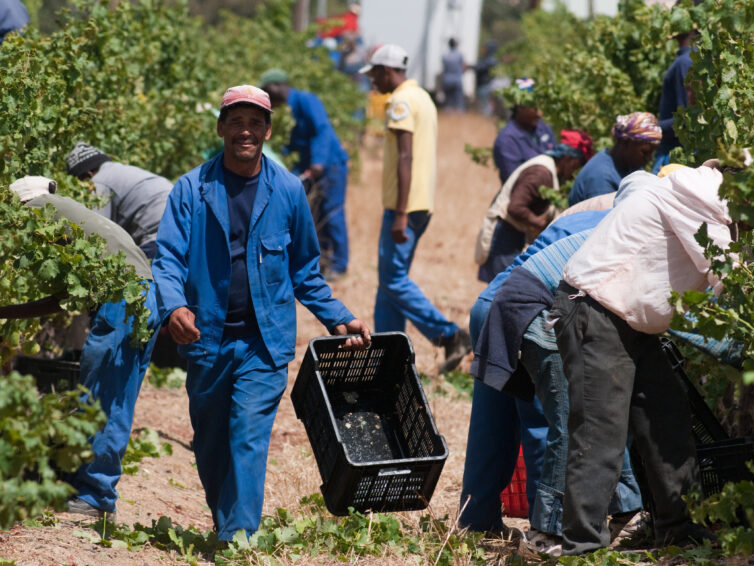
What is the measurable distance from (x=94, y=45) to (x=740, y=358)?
14.8ft

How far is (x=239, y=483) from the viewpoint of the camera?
188 inches

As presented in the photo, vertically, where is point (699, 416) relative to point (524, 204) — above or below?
below

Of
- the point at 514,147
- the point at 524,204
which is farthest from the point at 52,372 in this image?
the point at 514,147

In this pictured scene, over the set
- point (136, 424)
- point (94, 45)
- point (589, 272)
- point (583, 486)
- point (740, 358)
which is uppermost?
point (94, 45)

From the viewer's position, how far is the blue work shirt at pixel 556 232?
16.4 ft

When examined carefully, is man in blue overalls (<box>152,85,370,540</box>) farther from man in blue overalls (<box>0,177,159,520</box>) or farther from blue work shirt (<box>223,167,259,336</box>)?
man in blue overalls (<box>0,177,159,520</box>)

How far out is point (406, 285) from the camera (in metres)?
8.34

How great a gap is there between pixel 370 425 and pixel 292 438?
211 cm

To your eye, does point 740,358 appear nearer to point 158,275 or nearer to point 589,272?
point 589,272

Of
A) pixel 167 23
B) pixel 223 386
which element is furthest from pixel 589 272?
pixel 167 23

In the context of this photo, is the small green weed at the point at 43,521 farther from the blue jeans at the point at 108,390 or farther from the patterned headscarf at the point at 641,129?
the patterned headscarf at the point at 641,129

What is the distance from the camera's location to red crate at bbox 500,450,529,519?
5500mm

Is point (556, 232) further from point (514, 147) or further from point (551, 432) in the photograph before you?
point (514, 147)

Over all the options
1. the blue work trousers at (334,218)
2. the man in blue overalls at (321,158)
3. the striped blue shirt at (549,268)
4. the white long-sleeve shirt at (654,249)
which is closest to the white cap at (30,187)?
the striped blue shirt at (549,268)
